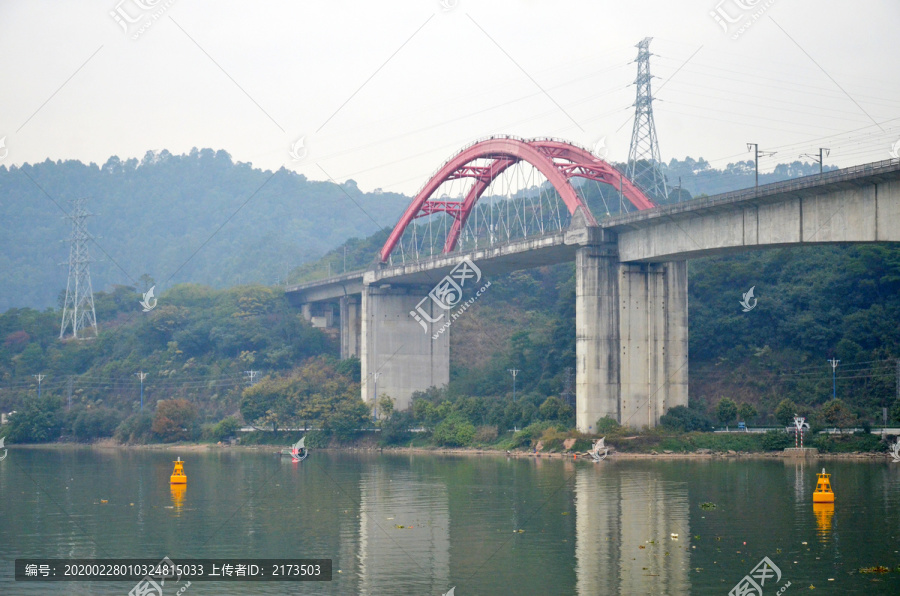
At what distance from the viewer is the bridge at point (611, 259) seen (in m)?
45.4

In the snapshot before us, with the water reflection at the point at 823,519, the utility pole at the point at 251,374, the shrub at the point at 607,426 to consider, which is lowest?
the water reflection at the point at 823,519

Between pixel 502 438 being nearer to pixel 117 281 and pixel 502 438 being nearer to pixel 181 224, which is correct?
pixel 117 281

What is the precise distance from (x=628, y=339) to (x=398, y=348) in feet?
89.8

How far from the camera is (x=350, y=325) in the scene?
9556 cm

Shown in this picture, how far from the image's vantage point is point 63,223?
175375 millimetres

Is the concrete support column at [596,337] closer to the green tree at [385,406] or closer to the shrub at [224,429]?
the green tree at [385,406]

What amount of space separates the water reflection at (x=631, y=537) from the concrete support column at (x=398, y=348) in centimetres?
4194

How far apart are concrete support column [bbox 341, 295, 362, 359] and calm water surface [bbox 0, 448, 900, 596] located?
4590 cm

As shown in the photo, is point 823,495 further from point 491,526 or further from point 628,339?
point 628,339

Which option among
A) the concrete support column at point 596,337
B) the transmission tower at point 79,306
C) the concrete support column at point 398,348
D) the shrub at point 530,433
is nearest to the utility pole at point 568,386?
the shrub at point 530,433

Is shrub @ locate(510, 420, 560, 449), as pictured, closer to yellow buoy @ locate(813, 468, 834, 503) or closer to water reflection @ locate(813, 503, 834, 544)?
yellow buoy @ locate(813, 468, 834, 503)

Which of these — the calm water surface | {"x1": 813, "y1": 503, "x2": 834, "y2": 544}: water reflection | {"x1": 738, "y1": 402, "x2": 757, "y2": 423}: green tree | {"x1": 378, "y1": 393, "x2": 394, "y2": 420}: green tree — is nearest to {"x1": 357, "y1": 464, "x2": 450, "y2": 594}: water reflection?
the calm water surface

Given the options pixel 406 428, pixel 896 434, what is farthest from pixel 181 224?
pixel 896 434

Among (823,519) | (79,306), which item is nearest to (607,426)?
Result: (823,519)
